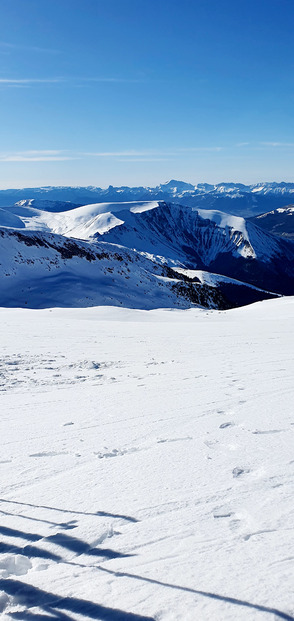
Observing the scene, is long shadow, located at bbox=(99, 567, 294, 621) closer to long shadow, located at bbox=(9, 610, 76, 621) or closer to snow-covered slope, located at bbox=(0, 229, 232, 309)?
long shadow, located at bbox=(9, 610, 76, 621)

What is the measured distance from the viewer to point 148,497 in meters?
3.45

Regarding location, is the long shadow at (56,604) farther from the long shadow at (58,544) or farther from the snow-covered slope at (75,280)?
the snow-covered slope at (75,280)

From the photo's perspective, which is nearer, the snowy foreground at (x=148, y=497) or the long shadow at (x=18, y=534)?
the snowy foreground at (x=148, y=497)

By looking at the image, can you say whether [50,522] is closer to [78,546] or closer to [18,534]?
[18,534]

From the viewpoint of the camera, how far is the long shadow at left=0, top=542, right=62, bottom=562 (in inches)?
108

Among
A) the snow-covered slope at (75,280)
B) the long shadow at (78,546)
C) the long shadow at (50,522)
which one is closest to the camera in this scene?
the long shadow at (78,546)

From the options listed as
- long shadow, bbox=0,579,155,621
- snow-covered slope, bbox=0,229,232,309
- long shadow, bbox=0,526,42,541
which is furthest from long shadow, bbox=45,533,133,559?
snow-covered slope, bbox=0,229,232,309

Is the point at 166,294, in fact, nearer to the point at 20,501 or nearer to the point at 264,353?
the point at 264,353

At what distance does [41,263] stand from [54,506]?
43027 millimetres

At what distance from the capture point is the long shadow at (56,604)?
2.18m

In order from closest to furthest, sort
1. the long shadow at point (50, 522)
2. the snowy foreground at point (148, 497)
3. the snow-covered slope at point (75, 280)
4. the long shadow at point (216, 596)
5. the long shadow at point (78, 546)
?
1. the long shadow at point (216, 596)
2. the snowy foreground at point (148, 497)
3. the long shadow at point (78, 546)
4. the long shadow at point (50, 522)
5. the snow-covered slope at point (75, 280)

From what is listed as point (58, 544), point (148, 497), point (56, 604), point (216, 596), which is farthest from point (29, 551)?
point (216, 596)

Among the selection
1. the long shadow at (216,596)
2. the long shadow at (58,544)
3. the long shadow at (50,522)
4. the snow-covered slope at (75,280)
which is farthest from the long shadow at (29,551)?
the snow-covered slope at (75,280)

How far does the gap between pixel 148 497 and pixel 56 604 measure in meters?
1.30
